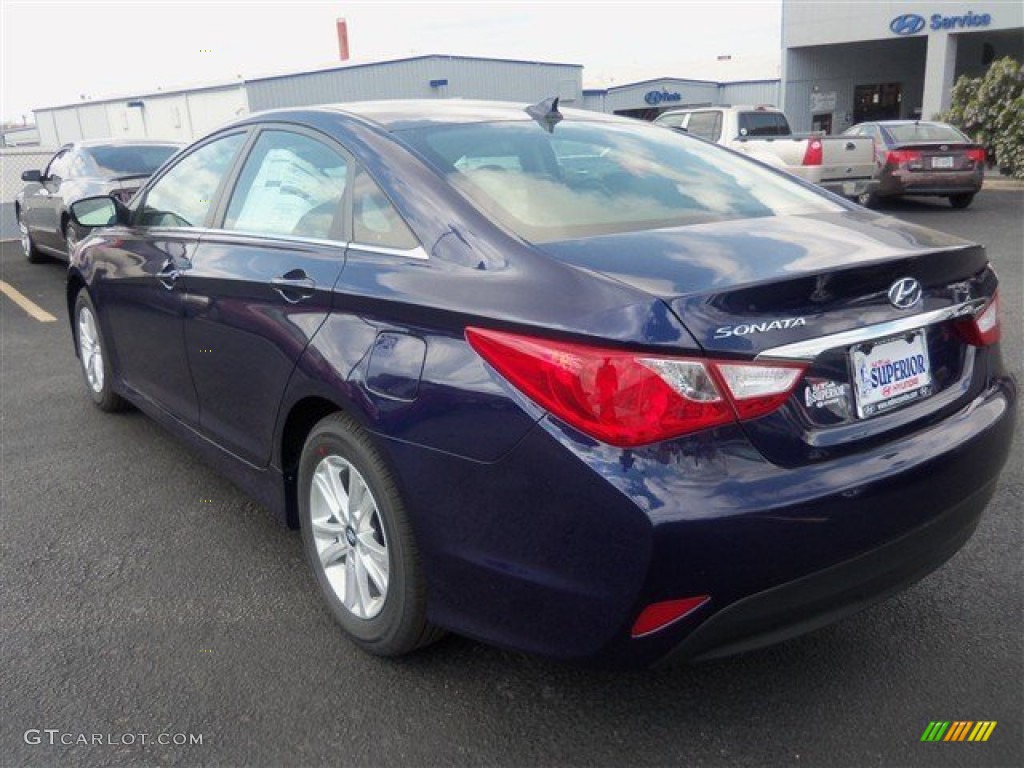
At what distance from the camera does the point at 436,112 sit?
3.12m

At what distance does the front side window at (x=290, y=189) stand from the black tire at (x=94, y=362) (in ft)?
5.71

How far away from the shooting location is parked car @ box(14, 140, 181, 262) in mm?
9070

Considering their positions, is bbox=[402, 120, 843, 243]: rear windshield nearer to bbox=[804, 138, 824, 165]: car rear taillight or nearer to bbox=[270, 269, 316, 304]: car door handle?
bbox=[270, 269, 316, 304]: car door handle

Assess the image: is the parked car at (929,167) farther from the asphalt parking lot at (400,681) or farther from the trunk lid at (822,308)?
the trunk lid at (822,308)

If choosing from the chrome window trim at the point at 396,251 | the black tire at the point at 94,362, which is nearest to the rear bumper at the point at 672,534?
the chrome window trim at the point at 396,251

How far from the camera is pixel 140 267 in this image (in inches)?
152

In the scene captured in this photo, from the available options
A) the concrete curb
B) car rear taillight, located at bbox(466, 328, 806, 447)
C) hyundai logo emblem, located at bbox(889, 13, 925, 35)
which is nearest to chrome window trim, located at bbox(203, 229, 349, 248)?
car rear taillight, located at bbox(466, 328, 806, 447)

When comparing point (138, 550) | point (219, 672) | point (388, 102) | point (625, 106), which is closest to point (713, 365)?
point (219, 672)

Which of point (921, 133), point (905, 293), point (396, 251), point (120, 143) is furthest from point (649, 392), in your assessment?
point (921, 133)

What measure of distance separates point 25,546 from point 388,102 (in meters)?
2.22

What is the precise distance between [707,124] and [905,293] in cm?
1450

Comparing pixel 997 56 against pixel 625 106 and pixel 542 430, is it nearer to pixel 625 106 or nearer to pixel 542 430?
pixel 625 106

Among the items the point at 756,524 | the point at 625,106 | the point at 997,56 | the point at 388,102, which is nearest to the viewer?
the point at 756,524

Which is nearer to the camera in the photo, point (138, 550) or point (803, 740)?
point (803, 740)
